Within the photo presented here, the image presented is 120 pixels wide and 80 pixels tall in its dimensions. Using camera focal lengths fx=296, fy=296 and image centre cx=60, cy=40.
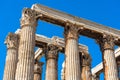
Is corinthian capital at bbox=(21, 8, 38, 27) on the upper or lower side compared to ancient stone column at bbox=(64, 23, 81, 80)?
upper

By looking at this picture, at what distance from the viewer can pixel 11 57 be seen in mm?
26016

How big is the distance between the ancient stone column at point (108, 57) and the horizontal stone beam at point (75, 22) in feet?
1.99

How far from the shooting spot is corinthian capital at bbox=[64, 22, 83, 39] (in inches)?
948

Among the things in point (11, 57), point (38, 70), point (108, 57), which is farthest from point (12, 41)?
point (108, 57)

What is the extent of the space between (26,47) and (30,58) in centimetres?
88

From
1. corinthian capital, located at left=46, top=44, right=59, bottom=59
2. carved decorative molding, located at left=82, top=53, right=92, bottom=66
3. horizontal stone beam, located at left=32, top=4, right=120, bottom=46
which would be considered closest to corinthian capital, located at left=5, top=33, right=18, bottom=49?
corinthian capital, located at left=46, top=44, right=59, bottom=59

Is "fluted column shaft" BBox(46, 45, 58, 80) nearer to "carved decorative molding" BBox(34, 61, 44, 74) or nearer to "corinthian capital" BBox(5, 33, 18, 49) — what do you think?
"carved decorative molding" BBox(34, 61, 44, 74)

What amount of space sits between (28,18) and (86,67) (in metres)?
9.33

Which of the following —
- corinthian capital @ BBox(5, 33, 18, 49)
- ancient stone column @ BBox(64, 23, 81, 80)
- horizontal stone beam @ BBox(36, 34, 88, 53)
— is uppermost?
horizontal stone beam @ BBox(36, 34, 88, 53)

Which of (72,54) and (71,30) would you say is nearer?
(72,54)

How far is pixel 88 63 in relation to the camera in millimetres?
29391

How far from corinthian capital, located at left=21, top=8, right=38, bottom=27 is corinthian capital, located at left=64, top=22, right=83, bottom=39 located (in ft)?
9.80

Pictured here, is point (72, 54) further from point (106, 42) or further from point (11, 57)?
point (11, 57)

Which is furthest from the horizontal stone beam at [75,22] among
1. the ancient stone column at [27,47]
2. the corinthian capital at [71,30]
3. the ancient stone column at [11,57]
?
the ancient stone column at [11,57]
